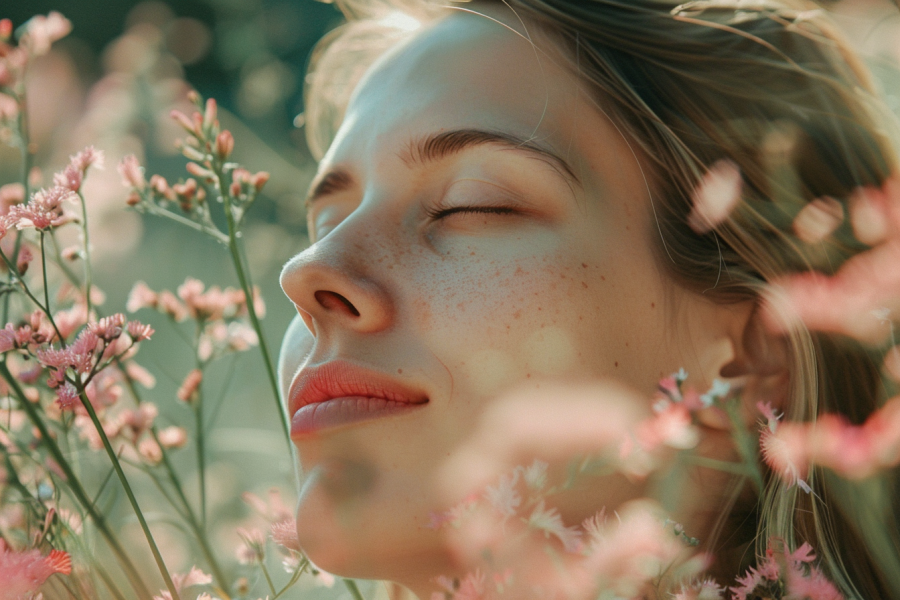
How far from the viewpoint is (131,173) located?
1156 millimetres

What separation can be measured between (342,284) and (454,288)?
0.49ft

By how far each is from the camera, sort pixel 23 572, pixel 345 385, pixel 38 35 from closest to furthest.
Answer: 1. pixel 23 572
2. pixel 345 385
3. pixel 38 35

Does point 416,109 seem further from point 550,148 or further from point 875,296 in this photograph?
point 875,296

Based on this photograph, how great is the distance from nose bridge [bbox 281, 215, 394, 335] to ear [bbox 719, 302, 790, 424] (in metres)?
0.58

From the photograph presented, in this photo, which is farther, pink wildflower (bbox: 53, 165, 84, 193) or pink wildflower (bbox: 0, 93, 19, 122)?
pink wildflower (bbox: 0, 93, 19, 122)

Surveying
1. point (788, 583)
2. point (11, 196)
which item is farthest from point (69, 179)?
point (788, 583)

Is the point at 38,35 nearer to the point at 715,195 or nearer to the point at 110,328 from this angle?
the point at 110,328

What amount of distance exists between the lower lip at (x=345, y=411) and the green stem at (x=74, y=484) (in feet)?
0.94

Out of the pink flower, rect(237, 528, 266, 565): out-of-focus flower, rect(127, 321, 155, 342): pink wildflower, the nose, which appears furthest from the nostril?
the pink flower

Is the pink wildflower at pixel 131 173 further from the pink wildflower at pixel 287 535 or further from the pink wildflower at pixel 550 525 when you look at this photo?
the pink wildflower at pixel 550 525

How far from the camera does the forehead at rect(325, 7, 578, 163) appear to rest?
109 centimetres

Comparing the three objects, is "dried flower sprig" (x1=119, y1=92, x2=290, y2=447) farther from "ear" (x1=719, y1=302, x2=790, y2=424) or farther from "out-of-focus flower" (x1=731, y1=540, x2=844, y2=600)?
"ear" (x1=719, y1=302, x2=790, y2=424)

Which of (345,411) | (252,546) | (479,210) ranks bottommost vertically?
(252,546)

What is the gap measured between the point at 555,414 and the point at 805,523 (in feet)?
1.60
